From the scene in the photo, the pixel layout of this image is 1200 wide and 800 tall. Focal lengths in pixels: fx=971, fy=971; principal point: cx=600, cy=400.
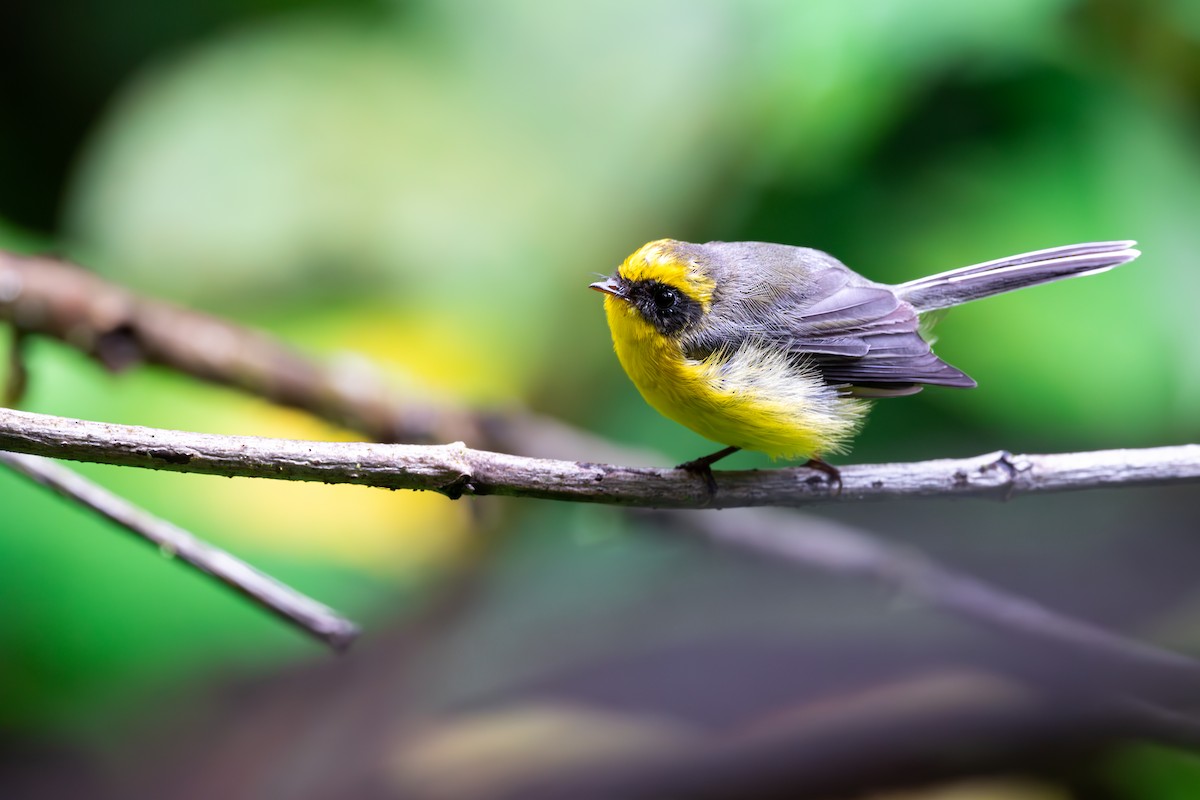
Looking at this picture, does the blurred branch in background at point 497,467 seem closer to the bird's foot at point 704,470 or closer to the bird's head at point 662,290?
the bird's foot at point 704,470

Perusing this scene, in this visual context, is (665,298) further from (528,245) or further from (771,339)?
(528,245)

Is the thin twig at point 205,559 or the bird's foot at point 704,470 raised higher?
the bird's foot at point 704,470

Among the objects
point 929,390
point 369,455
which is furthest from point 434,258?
point 369,455

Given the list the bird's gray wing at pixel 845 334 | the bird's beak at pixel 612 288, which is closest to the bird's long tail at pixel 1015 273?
the bird's gray wing at pixel 845 334

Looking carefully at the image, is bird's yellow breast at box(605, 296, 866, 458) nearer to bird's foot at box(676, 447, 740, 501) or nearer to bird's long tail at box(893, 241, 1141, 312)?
bird's foot at box(676, 447, 740, 501)

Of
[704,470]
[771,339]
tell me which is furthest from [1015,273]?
[704,470]
